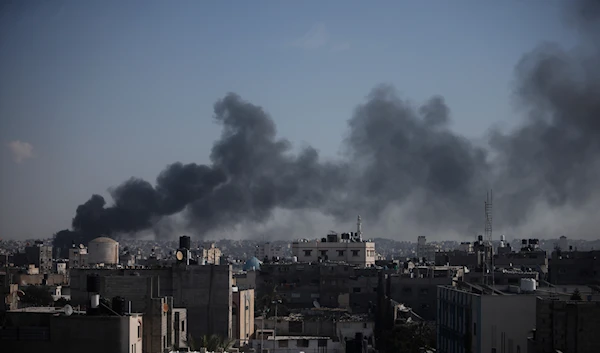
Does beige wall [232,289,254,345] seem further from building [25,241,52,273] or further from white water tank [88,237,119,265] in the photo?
building [25,241,52,273]

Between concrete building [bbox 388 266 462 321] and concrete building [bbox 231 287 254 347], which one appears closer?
concrete building [bbox 231 287 254 347]

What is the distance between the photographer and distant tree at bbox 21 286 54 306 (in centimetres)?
6117

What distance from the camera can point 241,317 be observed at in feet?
175

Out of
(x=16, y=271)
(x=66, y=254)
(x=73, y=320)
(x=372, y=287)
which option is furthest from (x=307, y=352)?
(x=66, y=254)

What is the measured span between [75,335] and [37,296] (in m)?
36.2

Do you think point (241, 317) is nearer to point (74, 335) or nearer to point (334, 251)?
point (74, 335)

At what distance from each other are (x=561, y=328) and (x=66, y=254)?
12859 cm

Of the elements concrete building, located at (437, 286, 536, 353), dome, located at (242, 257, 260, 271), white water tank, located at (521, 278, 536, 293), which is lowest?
dome, located at (242, 257, 260, 271)

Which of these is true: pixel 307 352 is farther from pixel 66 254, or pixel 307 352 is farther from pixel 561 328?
pixel 66 254

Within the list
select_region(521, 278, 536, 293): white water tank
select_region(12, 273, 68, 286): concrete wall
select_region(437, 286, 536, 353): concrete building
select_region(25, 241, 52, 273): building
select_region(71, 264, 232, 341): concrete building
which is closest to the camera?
select_region(437, 286, 536, 353): concrete building

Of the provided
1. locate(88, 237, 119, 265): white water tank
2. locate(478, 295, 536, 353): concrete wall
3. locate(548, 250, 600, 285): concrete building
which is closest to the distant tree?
locate(478, 295, 536, 353): concrete wall

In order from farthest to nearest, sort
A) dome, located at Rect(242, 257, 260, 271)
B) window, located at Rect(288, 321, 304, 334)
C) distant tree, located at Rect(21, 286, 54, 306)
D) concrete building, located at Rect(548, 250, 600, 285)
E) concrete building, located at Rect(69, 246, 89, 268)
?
concrete building, located at Rect(69, 246, 89, 268), dome, located at Rect(242, 257, 260, 271), concrete building, located at Rect(548, 250, 600, 285), distant tree, located at Rect(21, 286, 54, 306), window, located at Rect(288, 321, 304, 334)

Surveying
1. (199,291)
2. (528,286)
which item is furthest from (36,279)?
(528,286)

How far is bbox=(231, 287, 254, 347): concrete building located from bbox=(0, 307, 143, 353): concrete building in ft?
63.3
